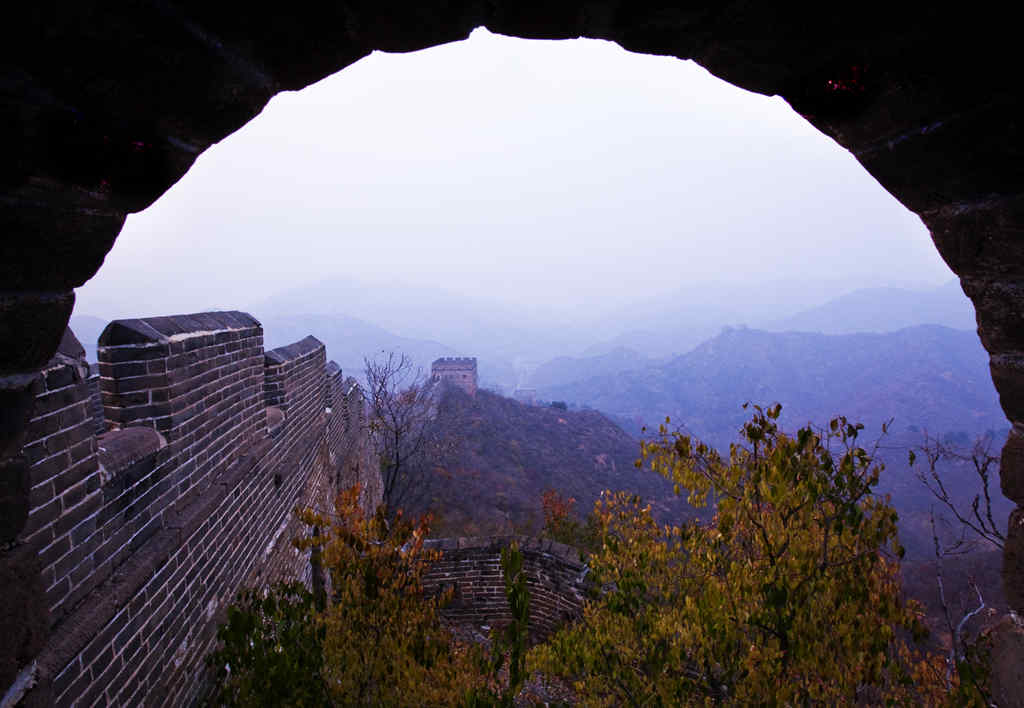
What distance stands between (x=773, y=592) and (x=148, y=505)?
148 inches

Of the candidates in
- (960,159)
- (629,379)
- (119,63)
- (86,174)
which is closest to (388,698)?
(86,174)

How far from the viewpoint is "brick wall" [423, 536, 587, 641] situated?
866 centimetres

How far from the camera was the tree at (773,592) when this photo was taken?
279 centimetres

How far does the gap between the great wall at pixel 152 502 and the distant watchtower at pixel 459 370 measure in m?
49.8

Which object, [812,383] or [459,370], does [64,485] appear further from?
[812,383]

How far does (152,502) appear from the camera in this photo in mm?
2926

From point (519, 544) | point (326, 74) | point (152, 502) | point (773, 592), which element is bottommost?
point (519, 544)

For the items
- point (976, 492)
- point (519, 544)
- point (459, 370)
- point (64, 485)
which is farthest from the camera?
point (459, 370)

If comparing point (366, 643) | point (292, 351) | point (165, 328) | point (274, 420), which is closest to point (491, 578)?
point (274, 420)

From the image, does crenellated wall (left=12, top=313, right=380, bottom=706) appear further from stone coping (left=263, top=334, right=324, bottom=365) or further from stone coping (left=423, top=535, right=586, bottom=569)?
stone coping (left=423, top=535, right=586, bottom=569)

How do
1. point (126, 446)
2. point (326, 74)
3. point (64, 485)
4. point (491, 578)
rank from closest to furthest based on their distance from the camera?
1. point (326, 74)
2. point (64, 485)
3. point (126, 446)
4. point (491, 578)

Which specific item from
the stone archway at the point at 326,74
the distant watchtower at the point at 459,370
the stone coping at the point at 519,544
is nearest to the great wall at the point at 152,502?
the stone archway at the point at 326,74

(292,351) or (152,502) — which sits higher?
(292,351)

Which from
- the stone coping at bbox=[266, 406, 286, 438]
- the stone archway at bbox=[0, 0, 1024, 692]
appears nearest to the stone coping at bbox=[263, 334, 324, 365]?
the stone coping at bbox=[266, 406, 286, 438]
